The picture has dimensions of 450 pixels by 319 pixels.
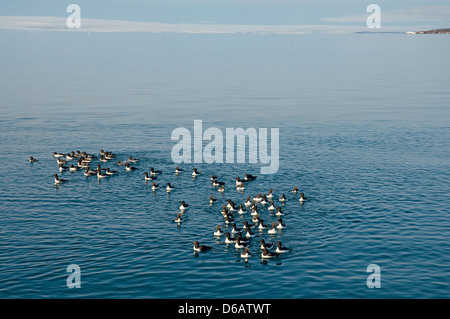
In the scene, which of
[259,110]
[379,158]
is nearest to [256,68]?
[259,110]

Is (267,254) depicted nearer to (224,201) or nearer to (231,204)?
(231,204)

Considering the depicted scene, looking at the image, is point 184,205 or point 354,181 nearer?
point 184,205

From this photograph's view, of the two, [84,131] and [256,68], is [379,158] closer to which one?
[84,131]

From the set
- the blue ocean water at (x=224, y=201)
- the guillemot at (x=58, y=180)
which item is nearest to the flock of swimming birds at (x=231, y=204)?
the guillemot at (x=58, y=180)

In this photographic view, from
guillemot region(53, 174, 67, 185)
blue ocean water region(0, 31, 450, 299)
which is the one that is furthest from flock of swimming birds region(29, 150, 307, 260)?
blue ocean water region(0, 31, 450, 299)

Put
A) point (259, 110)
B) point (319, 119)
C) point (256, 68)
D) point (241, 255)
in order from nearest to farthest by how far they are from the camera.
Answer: point (241, 255), point (319, 119), point (259, 110), point (256, 68)

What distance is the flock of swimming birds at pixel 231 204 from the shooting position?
139 feet

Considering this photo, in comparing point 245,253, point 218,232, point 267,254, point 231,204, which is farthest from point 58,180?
point 267,254

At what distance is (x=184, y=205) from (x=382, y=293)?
21178 millimetres

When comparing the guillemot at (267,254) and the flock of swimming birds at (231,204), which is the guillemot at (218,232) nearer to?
the flock of swimming birds at (231,204)

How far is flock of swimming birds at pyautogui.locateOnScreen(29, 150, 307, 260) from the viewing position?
42.4 m

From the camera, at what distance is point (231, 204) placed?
50.9 m

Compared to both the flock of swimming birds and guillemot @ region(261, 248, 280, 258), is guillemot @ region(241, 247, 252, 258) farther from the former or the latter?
guillemot @ region(261, 248, 280, 258)

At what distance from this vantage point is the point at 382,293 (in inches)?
1409
